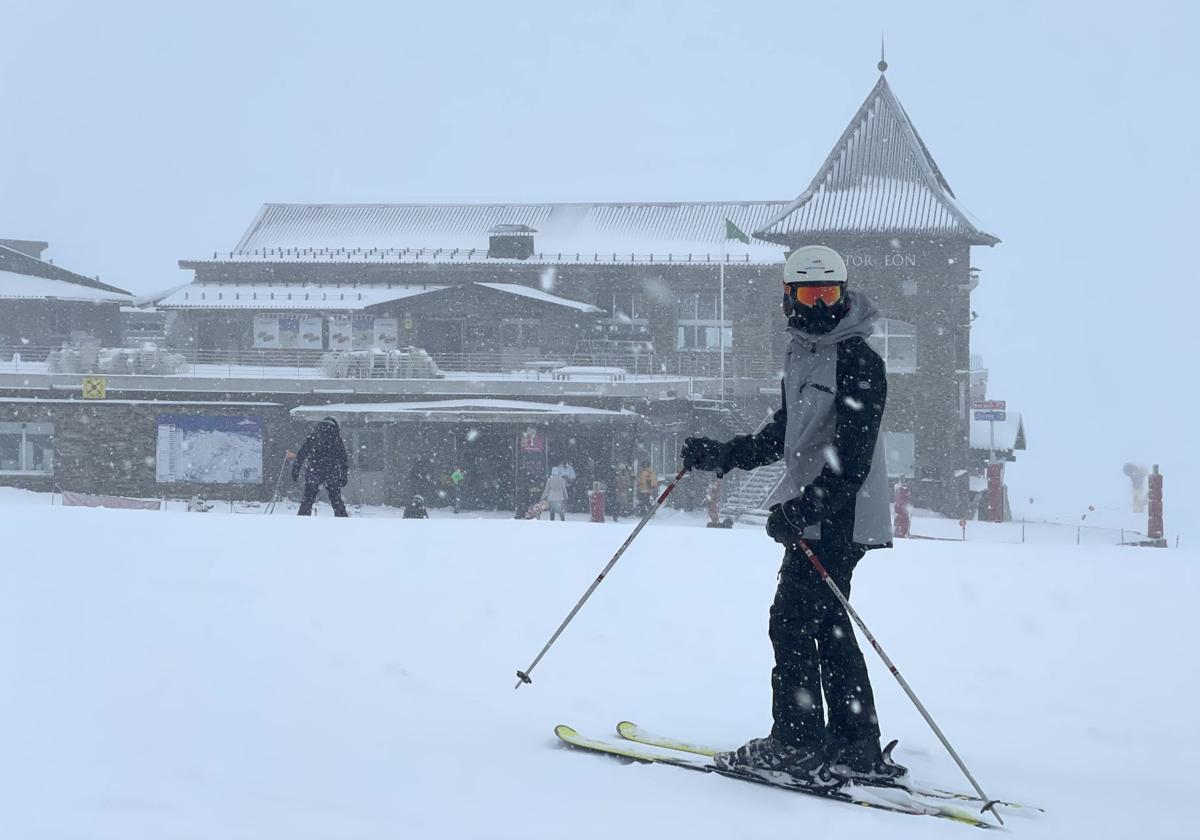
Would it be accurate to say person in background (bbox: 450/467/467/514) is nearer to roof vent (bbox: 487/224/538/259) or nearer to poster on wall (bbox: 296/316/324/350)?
poster on wall (bbox: 296/316/324/350)

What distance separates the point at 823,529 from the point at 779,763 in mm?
769

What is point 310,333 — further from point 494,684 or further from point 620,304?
point 494,684

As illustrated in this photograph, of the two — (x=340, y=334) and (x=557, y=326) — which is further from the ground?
(x=557, y=326)

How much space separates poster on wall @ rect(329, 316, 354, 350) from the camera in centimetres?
3772

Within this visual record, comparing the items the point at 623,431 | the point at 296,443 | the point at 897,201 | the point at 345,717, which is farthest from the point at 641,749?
the point at 897,201

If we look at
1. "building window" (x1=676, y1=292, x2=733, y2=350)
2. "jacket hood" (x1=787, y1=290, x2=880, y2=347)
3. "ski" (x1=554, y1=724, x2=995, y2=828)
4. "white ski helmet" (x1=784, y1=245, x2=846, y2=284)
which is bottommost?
"ski" (x1=554, y1=724, x2=995, y2=828)

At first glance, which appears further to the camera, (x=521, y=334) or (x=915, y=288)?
(x=521, y=334)

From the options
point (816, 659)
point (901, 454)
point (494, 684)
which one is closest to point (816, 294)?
point (816, 659)

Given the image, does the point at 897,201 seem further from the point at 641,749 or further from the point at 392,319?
the point at 641,749

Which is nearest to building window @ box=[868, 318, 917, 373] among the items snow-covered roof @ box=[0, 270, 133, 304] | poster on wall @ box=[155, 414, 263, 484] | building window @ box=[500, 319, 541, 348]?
building window @ box=[500, 319, 541, 348]

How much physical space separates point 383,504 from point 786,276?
88.6 ft

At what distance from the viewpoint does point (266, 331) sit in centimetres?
3825

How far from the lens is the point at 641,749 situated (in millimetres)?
4211

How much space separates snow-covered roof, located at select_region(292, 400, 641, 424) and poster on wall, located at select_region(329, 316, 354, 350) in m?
8.08
